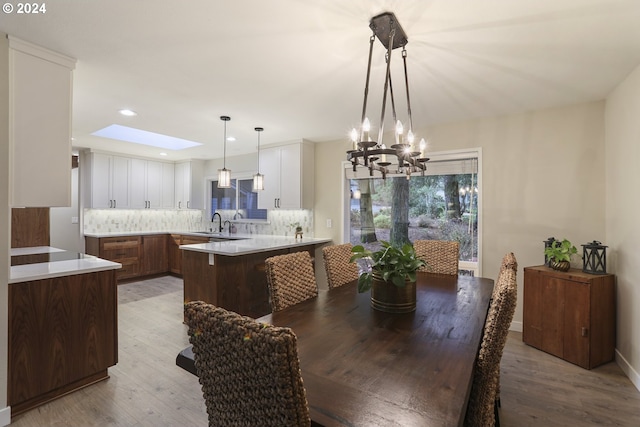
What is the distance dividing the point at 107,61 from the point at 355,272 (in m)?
2.56

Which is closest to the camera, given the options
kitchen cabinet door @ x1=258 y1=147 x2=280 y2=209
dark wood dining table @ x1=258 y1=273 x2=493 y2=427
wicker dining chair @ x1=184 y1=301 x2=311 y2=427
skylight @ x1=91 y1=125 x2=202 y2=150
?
wicker dining chair @ x1=184 y1=301 x2=311 y2=427

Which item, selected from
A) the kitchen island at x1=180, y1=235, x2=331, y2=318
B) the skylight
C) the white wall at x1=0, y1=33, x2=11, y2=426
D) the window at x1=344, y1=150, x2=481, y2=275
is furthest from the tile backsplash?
the white wall at x1=0, y1=33, x2=11, y2=426

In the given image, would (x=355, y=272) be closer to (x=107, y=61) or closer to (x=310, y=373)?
(x=310, y=373)

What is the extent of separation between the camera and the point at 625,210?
8.34 ft

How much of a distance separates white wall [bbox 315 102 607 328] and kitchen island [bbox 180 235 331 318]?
2589 mm

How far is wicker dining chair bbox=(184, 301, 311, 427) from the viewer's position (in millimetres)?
714

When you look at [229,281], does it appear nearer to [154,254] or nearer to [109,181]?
[154,254]

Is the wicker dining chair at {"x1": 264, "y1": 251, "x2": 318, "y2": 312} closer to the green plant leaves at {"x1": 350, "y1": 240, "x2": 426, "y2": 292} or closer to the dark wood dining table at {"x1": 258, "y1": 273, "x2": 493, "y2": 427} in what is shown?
the dark wood dining table at {"x1": 258, "y1": 273, "x2": 493, "y2": 427}

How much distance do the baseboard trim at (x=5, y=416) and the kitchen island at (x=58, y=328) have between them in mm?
52

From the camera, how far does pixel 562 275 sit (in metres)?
2.77

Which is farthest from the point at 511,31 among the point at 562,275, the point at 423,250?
the point at 562,275

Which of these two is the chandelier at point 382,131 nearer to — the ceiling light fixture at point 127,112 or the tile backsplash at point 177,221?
the ceiling light fixture at point 127,112

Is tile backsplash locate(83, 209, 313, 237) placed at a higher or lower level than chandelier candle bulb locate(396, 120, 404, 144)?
lower

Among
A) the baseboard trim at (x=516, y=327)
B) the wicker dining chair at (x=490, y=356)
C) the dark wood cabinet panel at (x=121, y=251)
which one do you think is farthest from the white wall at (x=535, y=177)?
the dark wood cabinet panel at (x=121, y=251)
